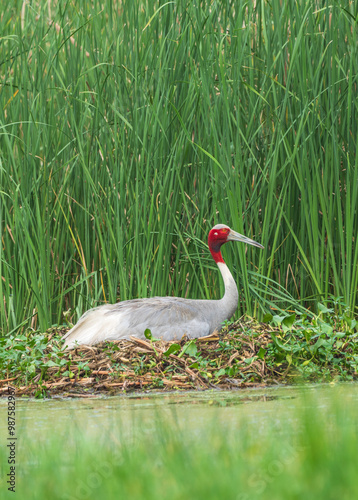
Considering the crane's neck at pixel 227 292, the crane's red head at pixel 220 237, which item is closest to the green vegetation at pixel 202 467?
the crane's neck at pixel 227 292

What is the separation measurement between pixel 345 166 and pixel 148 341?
2.10 m

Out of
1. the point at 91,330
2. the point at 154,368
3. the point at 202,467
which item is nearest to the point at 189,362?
the point at 154,368

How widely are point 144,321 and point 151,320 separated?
0.16ft

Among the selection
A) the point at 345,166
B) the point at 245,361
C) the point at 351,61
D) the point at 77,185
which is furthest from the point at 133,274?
the point at 351,61

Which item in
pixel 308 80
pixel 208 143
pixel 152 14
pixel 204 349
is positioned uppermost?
pixel 152 14

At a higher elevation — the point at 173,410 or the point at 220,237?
the point at 220,237

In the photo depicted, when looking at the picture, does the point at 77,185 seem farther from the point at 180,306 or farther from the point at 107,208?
the point at 180,306

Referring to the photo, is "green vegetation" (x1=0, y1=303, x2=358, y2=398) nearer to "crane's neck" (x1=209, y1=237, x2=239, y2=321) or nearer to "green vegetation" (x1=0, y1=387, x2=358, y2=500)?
"crane's neck" (x1=209, y1=237, x2=239, y2=321)

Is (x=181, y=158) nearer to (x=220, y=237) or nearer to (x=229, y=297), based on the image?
(x=220, y=237)

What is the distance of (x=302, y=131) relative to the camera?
5.43 m

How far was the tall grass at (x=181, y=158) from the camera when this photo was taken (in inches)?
215

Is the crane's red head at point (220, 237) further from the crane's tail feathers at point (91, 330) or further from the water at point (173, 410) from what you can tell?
the water at point (173, 410)

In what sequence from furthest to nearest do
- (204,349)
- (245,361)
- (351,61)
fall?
(351,61), (204,349), (245,361)

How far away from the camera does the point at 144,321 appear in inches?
200
